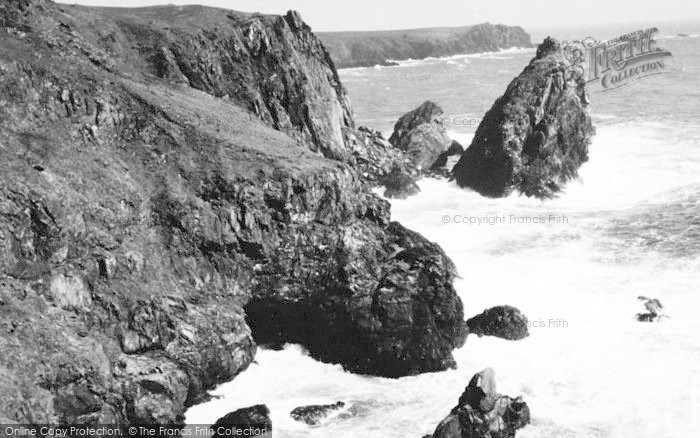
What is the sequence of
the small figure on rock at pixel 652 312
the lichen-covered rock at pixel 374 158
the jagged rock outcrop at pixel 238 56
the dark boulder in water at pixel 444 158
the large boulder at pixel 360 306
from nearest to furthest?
1. the large boulder at pixel 360 306
2. the small figure on rock at pixel 652 312
3. the jagged rock outcrop at pixel 238 56
4. the lichen-covered rock at pixel 374 158
5. the dark boulder in water at pixel 444 158

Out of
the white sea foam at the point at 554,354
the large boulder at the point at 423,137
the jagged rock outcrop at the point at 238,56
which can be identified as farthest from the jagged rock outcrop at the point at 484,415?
the large boulder at the point at 423,137

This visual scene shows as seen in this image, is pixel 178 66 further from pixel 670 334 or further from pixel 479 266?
pixel 670 334

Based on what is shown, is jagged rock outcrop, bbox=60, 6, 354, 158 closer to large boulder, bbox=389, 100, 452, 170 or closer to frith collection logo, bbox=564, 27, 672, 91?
large boulder, bbox=389, 100, 452, 170

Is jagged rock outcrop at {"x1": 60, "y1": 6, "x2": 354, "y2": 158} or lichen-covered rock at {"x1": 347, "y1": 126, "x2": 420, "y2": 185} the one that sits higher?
jagged rock outcrop at {"x1": 60, "y1": 6, "x2": 354, "y2": 158}

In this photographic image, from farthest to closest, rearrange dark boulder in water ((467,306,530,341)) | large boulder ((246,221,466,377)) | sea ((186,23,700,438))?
dark boulder in water ((467,306,530,341))
large boulder ((246,221,466,377))
sea ((186,23,700,438))

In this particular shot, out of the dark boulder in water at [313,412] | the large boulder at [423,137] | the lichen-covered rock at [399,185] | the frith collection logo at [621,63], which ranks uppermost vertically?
the frith collection logo at [621,63]

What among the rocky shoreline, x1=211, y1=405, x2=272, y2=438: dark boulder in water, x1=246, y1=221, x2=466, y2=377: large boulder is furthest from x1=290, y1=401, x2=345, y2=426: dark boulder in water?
x1=246, y1=221, x2=466, y2=377: large boulder

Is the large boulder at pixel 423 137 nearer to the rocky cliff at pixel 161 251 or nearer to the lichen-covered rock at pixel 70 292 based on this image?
the rocky cliff at pixel 161 251
